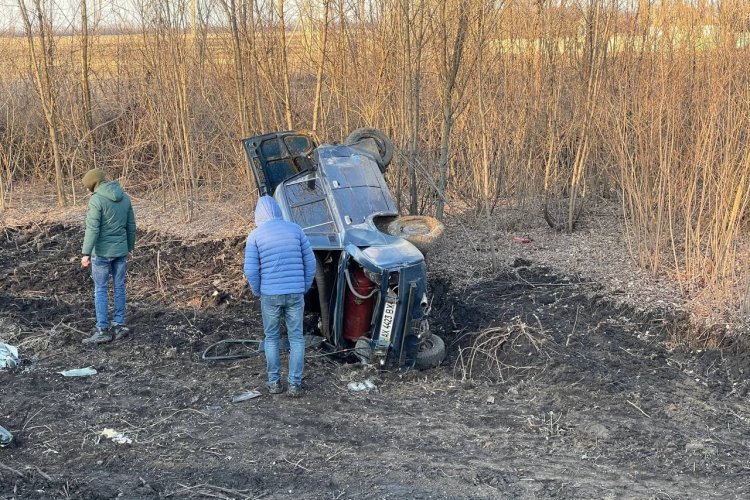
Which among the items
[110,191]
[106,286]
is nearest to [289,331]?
[106,286]

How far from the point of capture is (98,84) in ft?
47.8

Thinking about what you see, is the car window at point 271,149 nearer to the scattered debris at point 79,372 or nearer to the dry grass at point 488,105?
the dry grass at point 488,105

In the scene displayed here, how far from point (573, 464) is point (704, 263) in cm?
345

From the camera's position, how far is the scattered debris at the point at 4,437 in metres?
5.47

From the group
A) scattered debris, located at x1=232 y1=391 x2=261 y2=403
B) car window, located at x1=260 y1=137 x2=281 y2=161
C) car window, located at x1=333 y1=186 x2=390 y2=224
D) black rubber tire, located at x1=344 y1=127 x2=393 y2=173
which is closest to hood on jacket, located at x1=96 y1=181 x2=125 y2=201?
car window, located at x1=260 y1=137 x2=281 y2=161

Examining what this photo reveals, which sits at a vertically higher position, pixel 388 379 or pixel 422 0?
Answer: pixel 422 0

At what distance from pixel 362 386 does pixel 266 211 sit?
1.68 metres

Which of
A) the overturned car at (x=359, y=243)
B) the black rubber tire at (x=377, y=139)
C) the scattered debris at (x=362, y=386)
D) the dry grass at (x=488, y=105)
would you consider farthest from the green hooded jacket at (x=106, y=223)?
the dry grass at (x=488, y=105)

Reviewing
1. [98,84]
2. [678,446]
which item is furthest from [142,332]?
[98,84]

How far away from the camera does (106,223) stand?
7672 mm

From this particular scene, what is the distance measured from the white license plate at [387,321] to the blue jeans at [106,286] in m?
2.85

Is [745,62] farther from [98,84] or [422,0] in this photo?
[98,84]

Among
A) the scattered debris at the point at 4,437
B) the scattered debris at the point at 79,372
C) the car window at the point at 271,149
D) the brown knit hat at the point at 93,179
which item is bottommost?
the scattered debris at the point at 79,372

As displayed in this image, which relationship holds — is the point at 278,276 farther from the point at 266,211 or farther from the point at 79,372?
the point at 79,372
